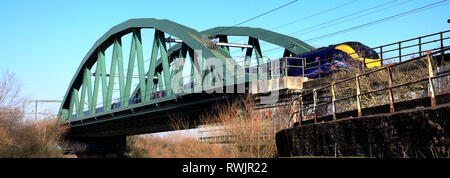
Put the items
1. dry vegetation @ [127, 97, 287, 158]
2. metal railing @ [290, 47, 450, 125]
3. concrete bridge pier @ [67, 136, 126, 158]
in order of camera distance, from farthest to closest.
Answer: concrete bridge pier @ [67, 136, 126, 158] < dry vegetation @ [127, 97, 287, 158] < metal railing @ [290, 47, 450, 125]

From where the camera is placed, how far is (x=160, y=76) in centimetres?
4400

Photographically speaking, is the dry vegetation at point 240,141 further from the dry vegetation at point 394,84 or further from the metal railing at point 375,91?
the dry vegetation at point 394,84

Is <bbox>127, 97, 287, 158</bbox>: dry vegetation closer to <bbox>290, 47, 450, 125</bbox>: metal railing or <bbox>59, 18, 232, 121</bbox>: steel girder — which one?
<bbox>290, 47, 450, 125</bbox>: metal railing

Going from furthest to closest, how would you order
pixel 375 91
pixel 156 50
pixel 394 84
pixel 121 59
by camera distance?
pixel 121 59
pixel 156 50
pixel 394 84
pixel 375 91

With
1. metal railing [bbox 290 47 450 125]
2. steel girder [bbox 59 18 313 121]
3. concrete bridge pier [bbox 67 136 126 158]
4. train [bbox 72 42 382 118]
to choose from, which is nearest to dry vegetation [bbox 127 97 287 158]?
metal railing [bbox 290 47 450 125]

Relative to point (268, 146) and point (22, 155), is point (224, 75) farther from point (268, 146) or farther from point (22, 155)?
point (22, 155)

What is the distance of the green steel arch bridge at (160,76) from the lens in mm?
31000

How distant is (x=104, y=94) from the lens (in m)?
46.9

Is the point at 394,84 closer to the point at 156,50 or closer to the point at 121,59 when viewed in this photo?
the point at 156,50

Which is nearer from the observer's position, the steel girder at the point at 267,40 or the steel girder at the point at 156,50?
the steel girder at the point at 156,50

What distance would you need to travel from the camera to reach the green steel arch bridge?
31.0m

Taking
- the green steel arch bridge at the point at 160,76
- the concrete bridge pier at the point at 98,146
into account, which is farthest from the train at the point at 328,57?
the concrete bridge pier at the point at 98,146

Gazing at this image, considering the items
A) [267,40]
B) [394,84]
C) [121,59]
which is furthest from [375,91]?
[121,59]
